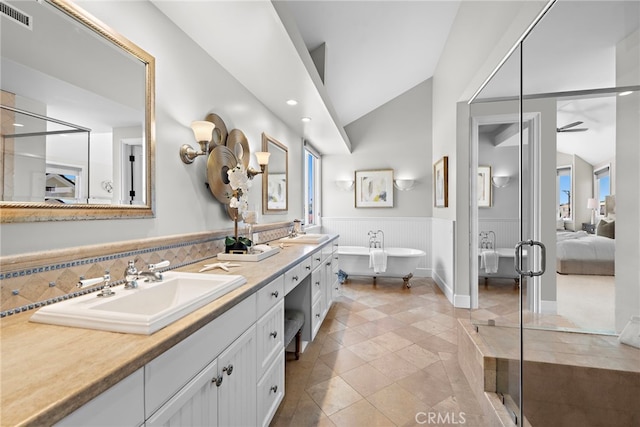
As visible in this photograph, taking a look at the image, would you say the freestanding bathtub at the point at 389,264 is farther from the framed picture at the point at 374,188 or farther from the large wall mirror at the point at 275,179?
the large wall mirror at the point at 275,179

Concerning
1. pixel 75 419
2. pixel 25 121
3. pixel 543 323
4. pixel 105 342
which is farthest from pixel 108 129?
pixel 543 323

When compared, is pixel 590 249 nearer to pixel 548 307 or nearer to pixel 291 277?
pixel 548 307

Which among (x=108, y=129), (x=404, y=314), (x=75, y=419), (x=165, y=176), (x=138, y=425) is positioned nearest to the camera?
(x=75, y=419)

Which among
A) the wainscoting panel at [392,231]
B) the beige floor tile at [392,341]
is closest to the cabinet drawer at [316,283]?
the beige floor tile at [392,341]

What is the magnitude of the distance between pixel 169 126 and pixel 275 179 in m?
1.71

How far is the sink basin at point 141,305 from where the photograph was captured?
2.71 feet

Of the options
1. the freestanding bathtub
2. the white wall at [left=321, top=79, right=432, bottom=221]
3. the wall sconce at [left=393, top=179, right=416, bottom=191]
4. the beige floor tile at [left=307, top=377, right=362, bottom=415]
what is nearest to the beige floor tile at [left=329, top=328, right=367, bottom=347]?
the beige floor tile at [left=307, top=377, right=362, bottom=415]

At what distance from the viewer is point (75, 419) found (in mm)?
554

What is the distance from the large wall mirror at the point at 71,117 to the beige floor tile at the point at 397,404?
5.78 feet

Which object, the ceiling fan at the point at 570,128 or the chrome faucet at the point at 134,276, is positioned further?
the ceiling fan at the point at 570,128

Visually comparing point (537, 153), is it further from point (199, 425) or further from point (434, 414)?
point (199, 425)

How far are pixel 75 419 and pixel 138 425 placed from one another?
0.19 m

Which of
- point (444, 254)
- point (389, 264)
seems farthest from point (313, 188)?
point (444, 254)

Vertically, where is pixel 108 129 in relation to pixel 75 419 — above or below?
above
